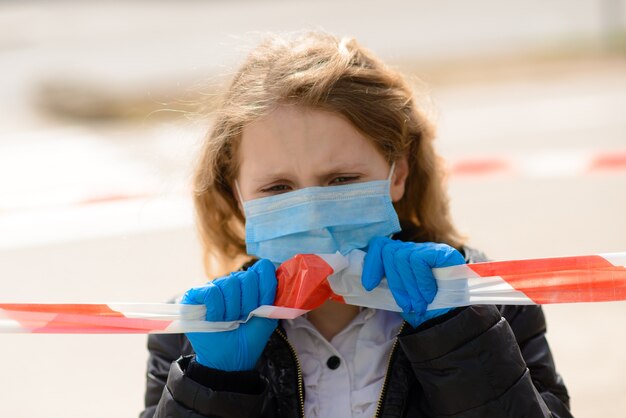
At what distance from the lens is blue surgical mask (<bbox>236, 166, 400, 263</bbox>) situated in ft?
8.14

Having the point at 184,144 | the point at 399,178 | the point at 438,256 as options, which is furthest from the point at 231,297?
the point at 184,144

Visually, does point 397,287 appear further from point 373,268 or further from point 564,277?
point 564,277

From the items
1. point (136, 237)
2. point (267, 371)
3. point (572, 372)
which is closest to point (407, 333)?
point (267, 371)

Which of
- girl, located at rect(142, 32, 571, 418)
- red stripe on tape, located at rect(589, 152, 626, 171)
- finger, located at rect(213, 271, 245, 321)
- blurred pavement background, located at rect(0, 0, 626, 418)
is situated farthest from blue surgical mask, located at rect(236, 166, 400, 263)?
red stripe on tape, located at rect(589, 152, 626, 171)

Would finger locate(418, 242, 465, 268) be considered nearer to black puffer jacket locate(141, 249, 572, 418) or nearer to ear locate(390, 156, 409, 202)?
black puffer jacket locate(141, 249, 572, 418)

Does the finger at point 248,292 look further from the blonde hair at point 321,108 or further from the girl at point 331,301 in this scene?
the blonde hair at point 321,108

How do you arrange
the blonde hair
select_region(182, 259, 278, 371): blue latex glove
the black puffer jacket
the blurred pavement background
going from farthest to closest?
the blurred pavement background, the blonde hair, select_region(182, 259, 278, 371): blue latex glove, the black puffer jacket

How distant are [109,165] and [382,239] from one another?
27.1ft

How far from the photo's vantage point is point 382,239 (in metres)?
2.43

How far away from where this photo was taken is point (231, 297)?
233 cm

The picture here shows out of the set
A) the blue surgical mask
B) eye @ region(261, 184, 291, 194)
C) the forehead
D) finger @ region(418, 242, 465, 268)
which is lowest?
finger @ region(418, 242, 465, 268)

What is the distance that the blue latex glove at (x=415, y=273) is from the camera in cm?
226

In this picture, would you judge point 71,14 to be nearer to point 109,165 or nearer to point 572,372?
point 109,165

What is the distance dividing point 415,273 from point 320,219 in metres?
0.35
